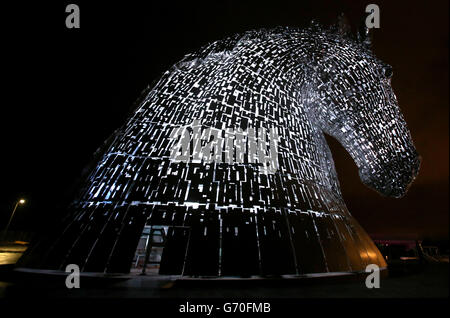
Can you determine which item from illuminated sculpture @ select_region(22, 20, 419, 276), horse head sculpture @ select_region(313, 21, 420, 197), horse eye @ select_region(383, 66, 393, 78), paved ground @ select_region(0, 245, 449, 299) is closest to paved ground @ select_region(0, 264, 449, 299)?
paved ground @ select_region(0, 245, 449, 299)

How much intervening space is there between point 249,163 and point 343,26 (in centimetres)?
561

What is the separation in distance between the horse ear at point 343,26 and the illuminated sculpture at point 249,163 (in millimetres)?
102

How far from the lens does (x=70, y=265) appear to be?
14.0 ft

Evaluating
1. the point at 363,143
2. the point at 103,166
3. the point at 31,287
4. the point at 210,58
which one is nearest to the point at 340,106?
the point at 363,143

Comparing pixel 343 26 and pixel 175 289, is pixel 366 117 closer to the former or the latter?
pixel 343 26

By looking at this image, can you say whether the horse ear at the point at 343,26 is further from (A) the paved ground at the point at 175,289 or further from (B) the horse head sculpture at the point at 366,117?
(A) the paved ground at the point at 175,289

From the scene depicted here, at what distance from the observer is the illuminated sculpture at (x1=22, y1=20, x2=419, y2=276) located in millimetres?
4480

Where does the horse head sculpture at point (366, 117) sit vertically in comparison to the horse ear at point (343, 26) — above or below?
below

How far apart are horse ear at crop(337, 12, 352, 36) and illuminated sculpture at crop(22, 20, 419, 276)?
102 millimetres

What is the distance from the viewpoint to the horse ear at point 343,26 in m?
7.59

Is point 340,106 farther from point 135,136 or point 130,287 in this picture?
point 130,287

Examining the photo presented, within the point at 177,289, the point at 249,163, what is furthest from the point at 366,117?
the point at 177,289

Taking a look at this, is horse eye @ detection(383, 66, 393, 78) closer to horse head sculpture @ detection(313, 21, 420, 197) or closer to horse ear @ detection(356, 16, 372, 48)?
horse head sculpture @ detection(313, 21, 420, 197)

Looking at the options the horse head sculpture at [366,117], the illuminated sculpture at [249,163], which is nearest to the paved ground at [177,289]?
the illuminated sculpture at [249,163]
